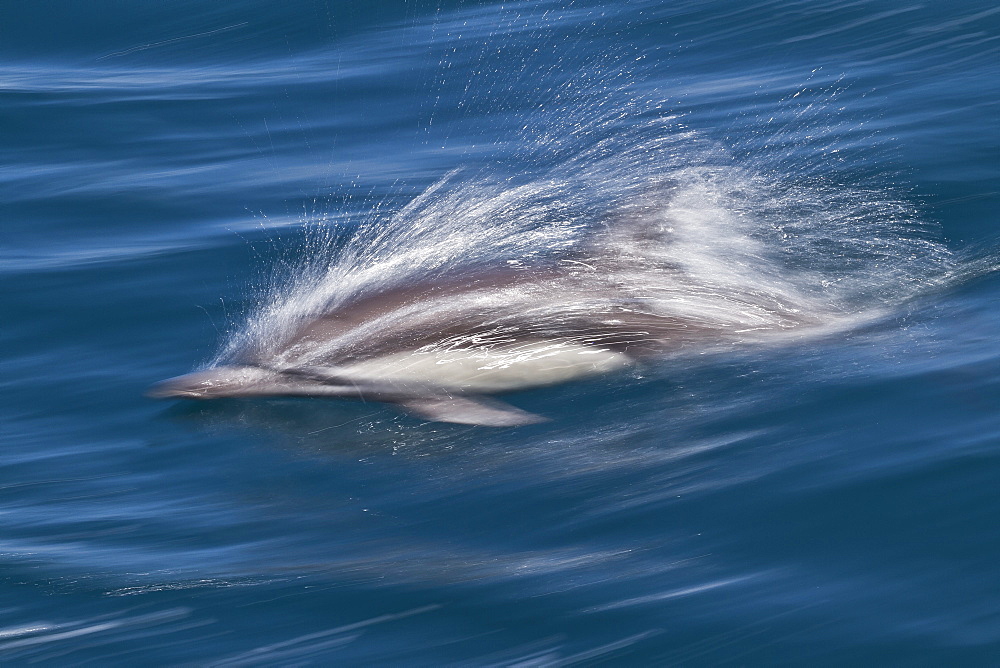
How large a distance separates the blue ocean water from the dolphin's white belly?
208 mm

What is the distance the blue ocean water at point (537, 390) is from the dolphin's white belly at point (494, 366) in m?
0.21

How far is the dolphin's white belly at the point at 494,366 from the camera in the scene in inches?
209

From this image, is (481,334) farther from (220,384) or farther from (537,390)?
(220,384)

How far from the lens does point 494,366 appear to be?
5.40m

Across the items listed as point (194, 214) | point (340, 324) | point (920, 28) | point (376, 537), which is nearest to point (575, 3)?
point (920, 28)

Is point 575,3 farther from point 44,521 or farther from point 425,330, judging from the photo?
point 44,521

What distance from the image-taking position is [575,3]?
11.6 metres

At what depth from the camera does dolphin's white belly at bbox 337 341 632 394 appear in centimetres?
531

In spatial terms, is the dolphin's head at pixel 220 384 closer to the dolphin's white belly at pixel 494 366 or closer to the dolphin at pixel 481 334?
the dolphin at pixel 481 334

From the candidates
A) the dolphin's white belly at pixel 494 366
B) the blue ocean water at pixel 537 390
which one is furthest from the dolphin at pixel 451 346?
the blue ocean water at pixel 537 390

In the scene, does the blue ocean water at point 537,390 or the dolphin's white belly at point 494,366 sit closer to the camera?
the blue ocean water at point 537,390

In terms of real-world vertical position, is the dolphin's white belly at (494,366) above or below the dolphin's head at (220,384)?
below

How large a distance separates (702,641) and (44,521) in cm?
Answer: 252

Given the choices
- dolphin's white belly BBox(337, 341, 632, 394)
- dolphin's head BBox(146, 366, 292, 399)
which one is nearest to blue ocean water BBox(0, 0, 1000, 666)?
dolphin's head BBox(146, 366, 292, 399)
